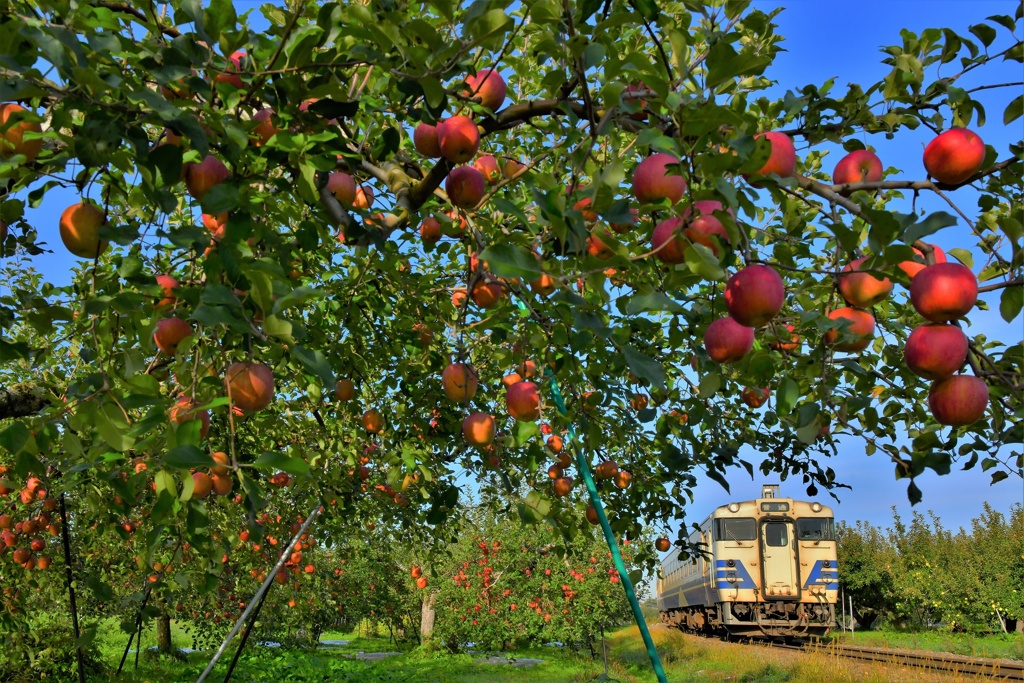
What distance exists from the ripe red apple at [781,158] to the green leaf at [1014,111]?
69 cm

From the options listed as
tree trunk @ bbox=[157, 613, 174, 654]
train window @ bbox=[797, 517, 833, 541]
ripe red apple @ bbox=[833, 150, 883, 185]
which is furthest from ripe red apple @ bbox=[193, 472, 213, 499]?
tree trunk @ bbox=[157, 613, 174, 654]

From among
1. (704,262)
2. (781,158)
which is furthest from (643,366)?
(781,158)

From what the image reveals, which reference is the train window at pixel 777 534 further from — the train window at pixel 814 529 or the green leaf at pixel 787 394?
the green leaf at pixel 787 394

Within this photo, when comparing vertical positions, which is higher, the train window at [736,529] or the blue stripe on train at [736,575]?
the train window at [736,529]

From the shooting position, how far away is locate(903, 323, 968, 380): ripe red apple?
1.80 metres

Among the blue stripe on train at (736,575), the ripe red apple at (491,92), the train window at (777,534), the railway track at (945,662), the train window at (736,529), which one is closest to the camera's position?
the ripe red apple at (491,92)

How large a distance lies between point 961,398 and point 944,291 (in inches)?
14.1

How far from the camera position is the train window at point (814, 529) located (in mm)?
16781

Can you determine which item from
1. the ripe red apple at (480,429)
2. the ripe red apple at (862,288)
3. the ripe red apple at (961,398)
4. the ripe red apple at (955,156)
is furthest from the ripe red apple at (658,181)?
the ripe red apple at (480,429)

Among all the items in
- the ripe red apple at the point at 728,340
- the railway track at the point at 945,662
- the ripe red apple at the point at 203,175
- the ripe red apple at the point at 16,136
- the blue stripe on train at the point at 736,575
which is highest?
the ripe red apple at the point at 16,136

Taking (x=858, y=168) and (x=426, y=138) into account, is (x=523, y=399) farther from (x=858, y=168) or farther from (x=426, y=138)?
(x=858, y=168)

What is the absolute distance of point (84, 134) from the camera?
66.7 inches

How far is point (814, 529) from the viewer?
→ 666 inches

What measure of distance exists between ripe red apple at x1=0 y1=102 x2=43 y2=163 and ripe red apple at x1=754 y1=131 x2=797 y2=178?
1870mm
